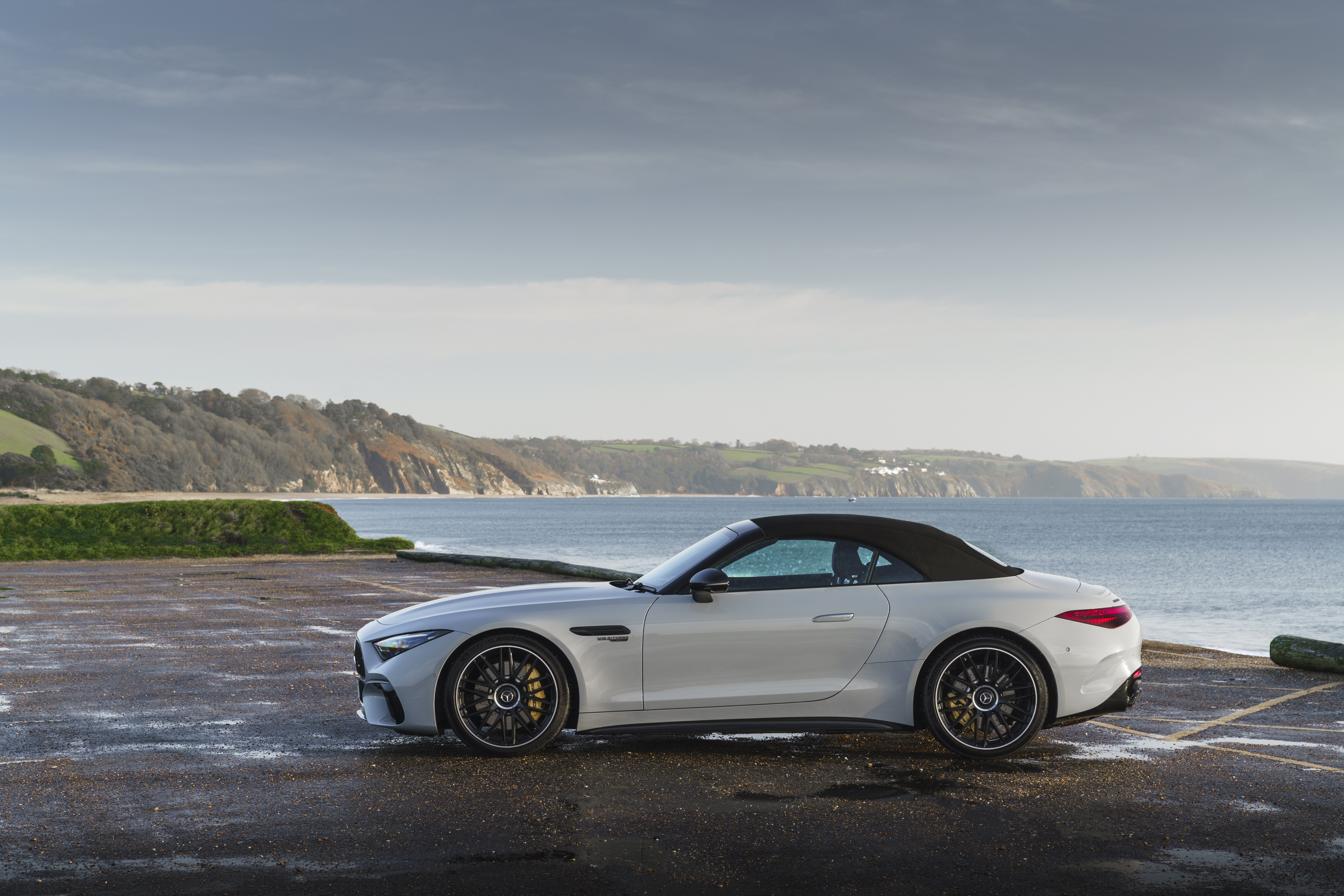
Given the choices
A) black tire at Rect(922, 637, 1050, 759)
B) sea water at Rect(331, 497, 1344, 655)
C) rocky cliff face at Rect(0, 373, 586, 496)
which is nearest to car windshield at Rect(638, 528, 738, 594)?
sea water at Rect(331, 497, 1344, 655)

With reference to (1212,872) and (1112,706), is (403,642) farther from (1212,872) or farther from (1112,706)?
(1212,872)

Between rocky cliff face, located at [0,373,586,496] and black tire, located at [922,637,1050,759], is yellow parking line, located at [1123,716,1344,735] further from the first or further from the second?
rocky cliff face, located at [0,373,586,496]

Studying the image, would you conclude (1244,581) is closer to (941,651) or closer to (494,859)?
(941,651)

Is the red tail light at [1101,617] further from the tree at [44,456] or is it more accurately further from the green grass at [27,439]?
the green grass at [27,439]

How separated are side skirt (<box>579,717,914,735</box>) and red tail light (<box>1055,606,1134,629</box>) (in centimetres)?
128

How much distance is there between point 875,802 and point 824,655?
1167 millimetres

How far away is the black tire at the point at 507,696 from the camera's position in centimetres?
674

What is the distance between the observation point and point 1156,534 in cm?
10238

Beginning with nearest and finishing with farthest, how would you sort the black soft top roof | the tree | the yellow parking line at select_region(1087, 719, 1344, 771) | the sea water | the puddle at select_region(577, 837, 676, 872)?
the puddle at select_region(577, 837, 676, 872), the yellow parking line at select_region(1087, 719, 1344, 771), the black soft top roof, the sea water, the tree

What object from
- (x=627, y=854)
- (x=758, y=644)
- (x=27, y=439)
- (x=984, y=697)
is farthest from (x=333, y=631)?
(x=27, y=439)

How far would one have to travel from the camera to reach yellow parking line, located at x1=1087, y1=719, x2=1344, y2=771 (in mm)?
6691

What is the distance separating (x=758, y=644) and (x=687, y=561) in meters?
0.79

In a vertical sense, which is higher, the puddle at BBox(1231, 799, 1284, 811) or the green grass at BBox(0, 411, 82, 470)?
the green grass at BBox(0, 411, 82, 470)

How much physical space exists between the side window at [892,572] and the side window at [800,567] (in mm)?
59
